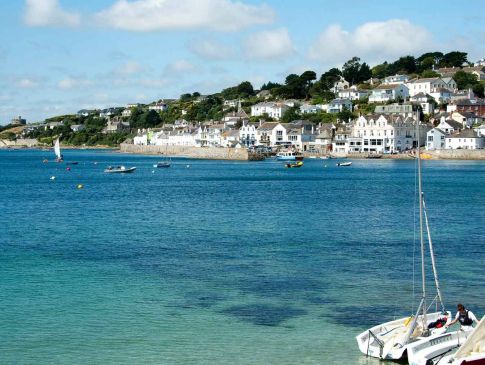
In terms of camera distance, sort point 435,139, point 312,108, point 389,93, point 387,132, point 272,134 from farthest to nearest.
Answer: point 312,108, point 389,93, point 272,134, point 387,132, point 435,139

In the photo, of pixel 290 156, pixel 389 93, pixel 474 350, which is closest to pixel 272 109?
pixel 389 93

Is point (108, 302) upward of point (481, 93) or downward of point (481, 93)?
downward

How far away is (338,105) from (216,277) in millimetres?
155773

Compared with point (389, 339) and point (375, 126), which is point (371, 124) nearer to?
point (375, 126)

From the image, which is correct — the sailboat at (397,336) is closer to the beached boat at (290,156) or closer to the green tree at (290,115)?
the beached boat at (290,156)

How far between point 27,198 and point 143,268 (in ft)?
135

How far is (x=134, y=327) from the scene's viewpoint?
2217 centimetres

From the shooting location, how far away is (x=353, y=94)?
18638 centimetres

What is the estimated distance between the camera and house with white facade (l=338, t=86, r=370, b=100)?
186 metres

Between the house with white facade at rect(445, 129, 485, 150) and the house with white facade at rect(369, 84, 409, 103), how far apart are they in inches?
1353

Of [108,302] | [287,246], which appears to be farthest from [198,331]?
[287,246]

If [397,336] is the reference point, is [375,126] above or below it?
above

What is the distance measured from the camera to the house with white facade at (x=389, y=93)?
17288cm

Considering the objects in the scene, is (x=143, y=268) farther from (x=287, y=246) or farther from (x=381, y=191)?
(x=381, y=191)
